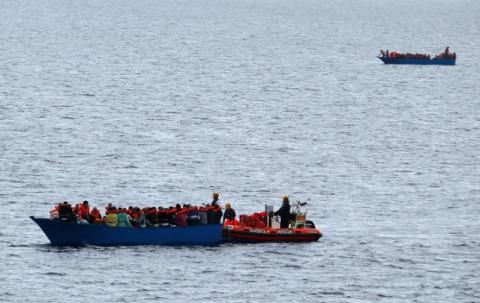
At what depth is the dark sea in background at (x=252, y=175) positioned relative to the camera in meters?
65.3

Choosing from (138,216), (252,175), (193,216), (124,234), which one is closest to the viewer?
(124,234)

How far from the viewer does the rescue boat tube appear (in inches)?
2808

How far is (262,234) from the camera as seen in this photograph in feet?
234

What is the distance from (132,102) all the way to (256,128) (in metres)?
23.2

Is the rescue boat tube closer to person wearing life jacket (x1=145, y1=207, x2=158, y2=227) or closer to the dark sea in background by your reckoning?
the dark sea in background

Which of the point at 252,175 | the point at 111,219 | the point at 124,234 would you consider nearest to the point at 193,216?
the point at 124,234

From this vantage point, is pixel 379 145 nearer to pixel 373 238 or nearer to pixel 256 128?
Result: pixel 256 128

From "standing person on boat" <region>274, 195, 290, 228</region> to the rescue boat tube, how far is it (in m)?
0.34

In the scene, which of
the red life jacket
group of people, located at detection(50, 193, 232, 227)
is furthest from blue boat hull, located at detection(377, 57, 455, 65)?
the red life jacket

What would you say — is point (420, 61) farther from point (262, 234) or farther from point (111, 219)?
point (111, 219)

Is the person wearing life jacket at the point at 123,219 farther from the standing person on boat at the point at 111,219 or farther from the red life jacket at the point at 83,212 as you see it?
the red life jacket at the point at 83,212

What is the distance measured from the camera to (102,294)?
62469 millimetres

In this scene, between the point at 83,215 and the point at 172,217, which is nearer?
the point at 83,215

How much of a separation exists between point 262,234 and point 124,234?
692cm
